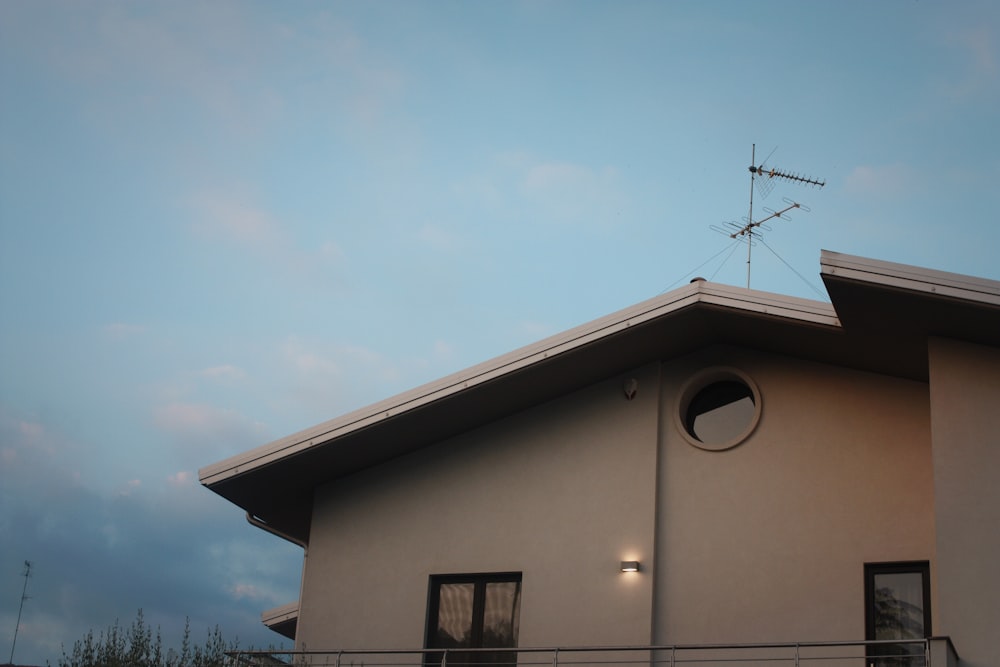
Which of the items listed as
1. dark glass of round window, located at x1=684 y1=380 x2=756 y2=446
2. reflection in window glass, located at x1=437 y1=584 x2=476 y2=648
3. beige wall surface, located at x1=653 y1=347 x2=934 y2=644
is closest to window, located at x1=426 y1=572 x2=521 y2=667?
reflection in window glass, located at x1=437 y1=584 x2=476 y2=648

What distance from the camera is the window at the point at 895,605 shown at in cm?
1239

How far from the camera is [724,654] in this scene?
13.1m

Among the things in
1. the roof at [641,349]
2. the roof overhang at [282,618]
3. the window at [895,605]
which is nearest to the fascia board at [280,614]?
the roof overhang at [282,618]

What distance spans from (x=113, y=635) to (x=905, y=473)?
9.12 m

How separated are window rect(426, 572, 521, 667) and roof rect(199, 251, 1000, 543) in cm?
187

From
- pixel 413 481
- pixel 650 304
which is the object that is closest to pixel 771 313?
pixel 650 304

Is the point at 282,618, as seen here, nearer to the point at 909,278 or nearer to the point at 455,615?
the point at 455,615

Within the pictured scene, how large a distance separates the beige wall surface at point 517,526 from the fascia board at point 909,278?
3651 mm

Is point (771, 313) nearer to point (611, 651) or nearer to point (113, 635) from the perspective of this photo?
point (611, 651)

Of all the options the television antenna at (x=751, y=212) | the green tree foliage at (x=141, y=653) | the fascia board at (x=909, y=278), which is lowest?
the green tree foliage at (x=141, y=653)

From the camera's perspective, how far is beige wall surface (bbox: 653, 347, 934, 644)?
505 inches

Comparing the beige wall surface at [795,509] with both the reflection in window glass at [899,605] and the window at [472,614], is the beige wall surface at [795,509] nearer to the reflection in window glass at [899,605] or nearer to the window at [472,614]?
the reflection in window glass at [899,605]

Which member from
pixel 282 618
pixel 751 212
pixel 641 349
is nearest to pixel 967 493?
pixel 641 349

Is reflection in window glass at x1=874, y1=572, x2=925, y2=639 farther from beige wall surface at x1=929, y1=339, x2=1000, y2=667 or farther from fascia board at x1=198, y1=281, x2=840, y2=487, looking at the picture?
fascia board at x1=198, y1=281, x2=840, y2=487
